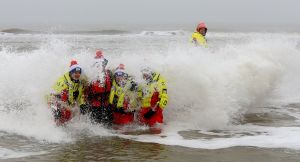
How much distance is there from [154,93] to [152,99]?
122mm

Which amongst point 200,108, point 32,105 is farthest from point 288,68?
point 32,105

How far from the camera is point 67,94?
24.2 ft

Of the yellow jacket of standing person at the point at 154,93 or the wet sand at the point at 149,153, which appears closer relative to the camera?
the wet sand at the point at 149,153

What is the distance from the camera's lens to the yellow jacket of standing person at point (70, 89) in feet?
24.1

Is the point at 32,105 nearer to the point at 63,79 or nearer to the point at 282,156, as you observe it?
the point at 63,79

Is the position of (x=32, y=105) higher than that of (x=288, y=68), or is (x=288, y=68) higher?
(x=288, y=68)

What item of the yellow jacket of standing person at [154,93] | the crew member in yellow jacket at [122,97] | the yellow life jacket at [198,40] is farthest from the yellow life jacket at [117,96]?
the yellow life jacket at [198,40]

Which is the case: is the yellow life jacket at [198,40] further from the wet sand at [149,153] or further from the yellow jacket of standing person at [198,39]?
the wet sand at [149,153]

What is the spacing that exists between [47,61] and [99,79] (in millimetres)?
1897

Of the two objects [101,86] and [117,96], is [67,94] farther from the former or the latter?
[117,96]

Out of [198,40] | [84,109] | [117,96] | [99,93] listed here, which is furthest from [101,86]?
[198,40]

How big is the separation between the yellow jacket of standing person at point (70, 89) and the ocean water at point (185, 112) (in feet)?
1.19

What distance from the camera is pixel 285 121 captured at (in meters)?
8.54

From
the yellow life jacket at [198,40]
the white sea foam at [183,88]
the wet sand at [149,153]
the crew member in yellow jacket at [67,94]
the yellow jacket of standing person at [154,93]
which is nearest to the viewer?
the wet sand at [149,153]
